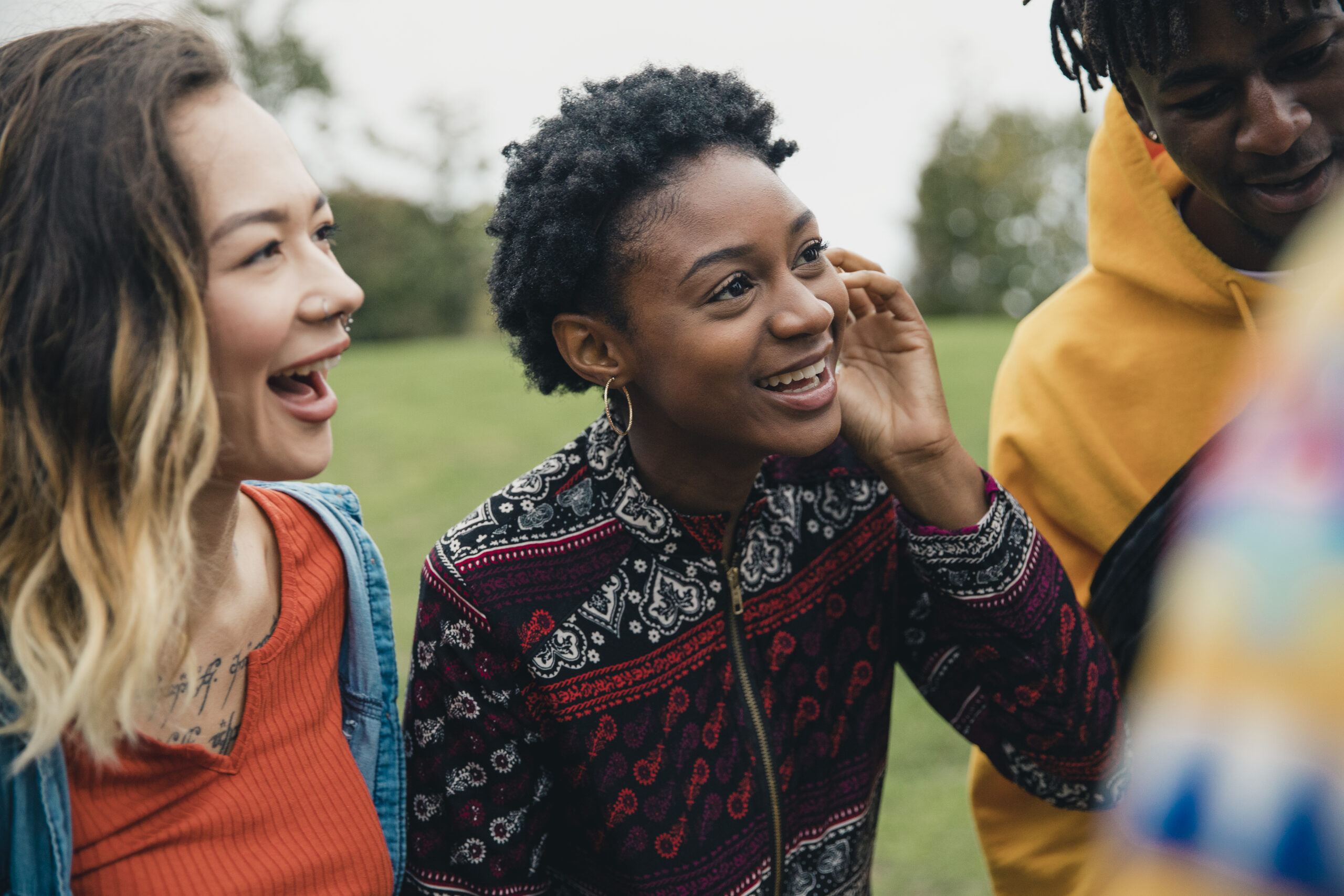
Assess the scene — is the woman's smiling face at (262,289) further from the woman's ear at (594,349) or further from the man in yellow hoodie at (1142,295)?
the man in yellow hoodie at (1142,295)

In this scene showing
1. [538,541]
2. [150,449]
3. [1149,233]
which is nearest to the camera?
[150,449]

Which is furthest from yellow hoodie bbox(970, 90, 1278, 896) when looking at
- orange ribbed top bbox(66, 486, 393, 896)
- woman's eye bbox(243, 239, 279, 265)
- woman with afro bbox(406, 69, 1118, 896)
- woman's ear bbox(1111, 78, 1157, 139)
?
woman's eye bbox(243, 239, 279, 265)

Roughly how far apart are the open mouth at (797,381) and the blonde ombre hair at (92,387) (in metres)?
0.99

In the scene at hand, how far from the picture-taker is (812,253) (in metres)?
2.23

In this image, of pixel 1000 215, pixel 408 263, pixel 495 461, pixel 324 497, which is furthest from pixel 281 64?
pixel 324 497

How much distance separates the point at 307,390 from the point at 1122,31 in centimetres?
172

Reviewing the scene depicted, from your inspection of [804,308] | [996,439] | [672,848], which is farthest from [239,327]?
[996,439]

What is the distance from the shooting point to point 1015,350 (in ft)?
9.20

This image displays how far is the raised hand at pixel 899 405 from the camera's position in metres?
2.22

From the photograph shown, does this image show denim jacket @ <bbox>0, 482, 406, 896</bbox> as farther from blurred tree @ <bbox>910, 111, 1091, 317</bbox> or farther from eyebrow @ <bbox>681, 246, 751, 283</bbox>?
blurred tree @ <bbox>910, 111, 1091, 317</bbox>

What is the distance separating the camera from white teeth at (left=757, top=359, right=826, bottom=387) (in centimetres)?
215

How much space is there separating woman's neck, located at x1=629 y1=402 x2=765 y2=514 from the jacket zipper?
0.16 meters

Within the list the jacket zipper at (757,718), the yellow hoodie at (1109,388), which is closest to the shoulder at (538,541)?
the jacket zipper at (757,718)

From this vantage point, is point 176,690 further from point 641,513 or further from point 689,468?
point 689,468
